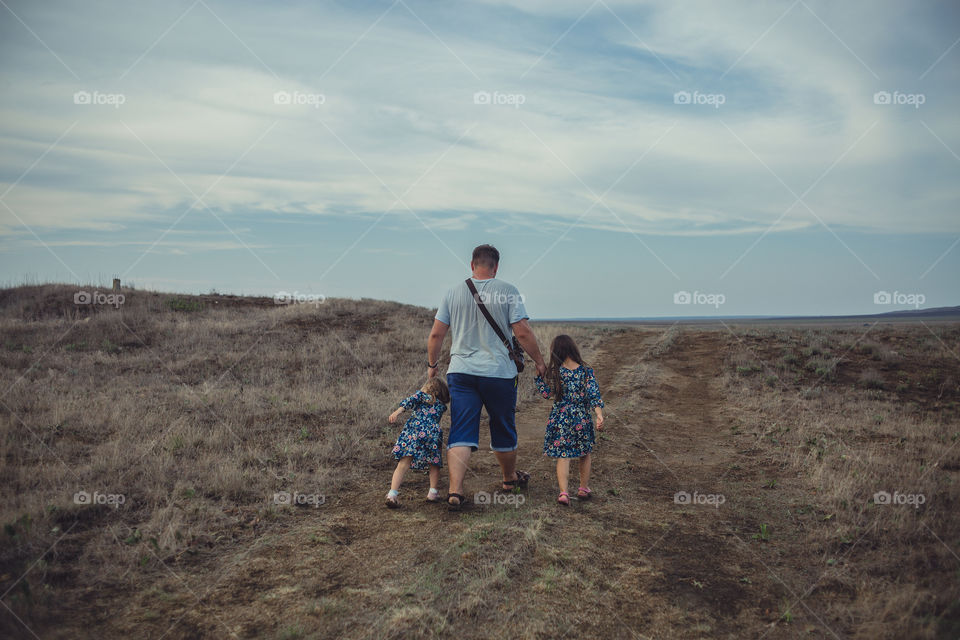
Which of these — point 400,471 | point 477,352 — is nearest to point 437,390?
point 477,352

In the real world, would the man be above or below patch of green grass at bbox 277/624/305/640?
above

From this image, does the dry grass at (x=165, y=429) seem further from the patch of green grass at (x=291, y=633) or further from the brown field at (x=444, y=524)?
the patch of green grass at (x=291, y=633)

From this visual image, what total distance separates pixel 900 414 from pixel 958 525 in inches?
305

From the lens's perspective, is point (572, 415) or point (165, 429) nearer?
point (572, 415)

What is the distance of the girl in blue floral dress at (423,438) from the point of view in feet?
20.4

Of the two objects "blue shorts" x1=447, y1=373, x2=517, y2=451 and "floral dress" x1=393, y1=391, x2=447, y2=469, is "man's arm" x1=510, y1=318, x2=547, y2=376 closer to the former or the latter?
"blue shorts" x1=447, y1=373, x2=517, y2=451

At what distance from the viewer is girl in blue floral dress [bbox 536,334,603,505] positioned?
21.0ft

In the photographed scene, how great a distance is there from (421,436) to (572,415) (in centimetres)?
168

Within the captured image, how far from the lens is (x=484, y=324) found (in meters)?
5.80

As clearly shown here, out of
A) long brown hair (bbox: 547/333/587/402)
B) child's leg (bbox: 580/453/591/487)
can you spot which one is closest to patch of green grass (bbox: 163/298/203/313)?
long brown hair (bbox: 547/333/587/402)

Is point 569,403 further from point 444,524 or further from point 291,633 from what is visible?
point 291,633

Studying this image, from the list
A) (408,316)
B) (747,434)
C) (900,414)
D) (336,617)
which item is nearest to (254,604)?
(336,617)

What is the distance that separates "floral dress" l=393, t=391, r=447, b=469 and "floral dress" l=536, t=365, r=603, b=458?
3.97ft

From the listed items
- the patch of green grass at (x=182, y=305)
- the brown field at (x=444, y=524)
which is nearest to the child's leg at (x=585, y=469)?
the brown field at (x=444, y=524)
